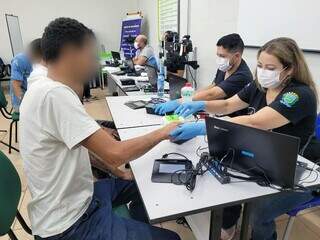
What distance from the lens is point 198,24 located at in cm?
359

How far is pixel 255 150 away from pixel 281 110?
426mm

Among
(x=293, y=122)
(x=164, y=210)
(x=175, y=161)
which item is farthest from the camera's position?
(x=293, y=122)

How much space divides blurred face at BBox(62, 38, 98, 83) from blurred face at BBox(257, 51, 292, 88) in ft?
3.05

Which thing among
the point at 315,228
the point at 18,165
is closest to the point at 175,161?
the point at 315,228

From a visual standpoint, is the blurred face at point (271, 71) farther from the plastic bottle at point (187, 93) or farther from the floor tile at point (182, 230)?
the floor tile at point (182, 230)

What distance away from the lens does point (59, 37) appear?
104 centimetres

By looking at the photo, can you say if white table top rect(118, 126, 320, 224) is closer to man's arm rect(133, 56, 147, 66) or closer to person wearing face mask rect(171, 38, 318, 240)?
person wearing face mask rect(171, 38, 318, 240)

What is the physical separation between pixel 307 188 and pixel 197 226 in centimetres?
57

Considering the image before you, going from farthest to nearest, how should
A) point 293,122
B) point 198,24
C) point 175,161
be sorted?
point 198,24 → point 293,122 → point 175,161

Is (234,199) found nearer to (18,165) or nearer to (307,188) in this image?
(307,188)

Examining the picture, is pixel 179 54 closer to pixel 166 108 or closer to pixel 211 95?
pixel 211 95

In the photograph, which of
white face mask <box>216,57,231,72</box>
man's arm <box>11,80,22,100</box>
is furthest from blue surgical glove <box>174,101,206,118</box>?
man's arm <box>11,80,22,100</box>

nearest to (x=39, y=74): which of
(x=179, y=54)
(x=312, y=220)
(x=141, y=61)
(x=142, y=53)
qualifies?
(x=312, y=220)

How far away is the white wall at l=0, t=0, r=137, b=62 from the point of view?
629 centimetres
